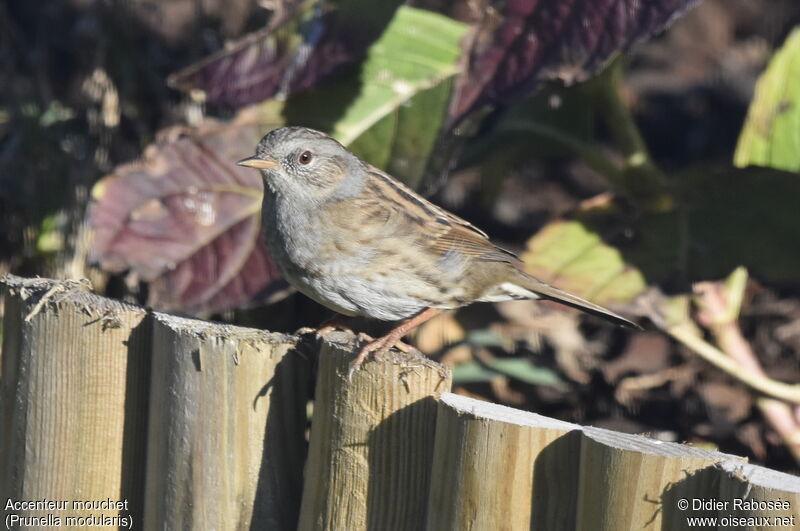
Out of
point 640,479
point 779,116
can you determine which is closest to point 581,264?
point 779,116

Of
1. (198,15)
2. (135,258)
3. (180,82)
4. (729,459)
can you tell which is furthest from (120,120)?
(729,459)

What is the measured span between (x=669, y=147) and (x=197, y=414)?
444cm

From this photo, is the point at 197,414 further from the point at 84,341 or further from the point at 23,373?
the point at 23,373

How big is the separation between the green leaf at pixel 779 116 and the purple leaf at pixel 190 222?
A: 89.8 inches

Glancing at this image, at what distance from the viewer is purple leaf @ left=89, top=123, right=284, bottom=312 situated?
4336mm

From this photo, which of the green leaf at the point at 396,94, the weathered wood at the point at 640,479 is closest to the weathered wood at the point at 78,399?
the weathered wood at the point at 640,479

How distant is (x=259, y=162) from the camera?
12.0 feet

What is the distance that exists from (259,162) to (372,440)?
4.25 ft

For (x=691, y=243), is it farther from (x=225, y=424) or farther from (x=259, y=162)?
(x=225, y=424)

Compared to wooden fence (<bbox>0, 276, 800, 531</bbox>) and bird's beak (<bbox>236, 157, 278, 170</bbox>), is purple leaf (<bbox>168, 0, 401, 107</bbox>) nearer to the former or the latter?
bird's beak (<bbox>236, 157, 278, 170</bbox>)

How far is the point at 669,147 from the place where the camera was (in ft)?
21.4

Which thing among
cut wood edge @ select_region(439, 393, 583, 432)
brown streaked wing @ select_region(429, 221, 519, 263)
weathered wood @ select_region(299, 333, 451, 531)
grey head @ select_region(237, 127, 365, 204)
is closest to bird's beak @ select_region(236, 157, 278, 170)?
grey head @ select_region(237, 127, 365, 204)

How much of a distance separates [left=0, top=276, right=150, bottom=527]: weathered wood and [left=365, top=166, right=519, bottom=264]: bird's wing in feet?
3.53

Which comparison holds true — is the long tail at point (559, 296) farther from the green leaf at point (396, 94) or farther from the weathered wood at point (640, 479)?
the weathered wood at point (640, 479)
